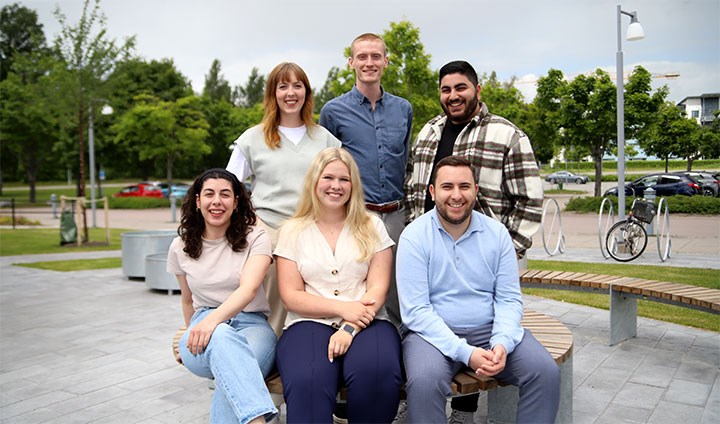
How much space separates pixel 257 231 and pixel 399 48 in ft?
62.6

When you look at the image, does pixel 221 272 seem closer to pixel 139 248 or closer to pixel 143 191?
pixel 139 248

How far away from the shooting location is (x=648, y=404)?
3896 mm

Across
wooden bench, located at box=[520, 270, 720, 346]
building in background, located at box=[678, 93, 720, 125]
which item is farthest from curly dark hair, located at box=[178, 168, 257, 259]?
building in background, located at box=[678, 93, 720, 125]

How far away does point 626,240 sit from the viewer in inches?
403

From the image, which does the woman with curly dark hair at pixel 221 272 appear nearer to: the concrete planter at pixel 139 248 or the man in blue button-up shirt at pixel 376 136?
the man in blue button-up shirt at pixel 376 136

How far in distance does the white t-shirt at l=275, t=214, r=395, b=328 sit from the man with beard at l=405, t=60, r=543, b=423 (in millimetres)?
736

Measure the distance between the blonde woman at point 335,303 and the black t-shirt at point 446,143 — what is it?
1.59 feet

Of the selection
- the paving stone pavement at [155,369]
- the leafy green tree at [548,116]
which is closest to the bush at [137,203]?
the leafy green tree at [548,116]

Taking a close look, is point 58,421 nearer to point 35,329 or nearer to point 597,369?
point 35,329

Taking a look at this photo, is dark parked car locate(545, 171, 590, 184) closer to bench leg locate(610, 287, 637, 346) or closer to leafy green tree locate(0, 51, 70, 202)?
bench leg locate(610, 287, 637, 346)

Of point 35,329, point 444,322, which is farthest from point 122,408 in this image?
point 35,329

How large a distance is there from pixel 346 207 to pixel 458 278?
28.4 inches

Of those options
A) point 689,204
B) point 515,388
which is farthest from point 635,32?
point 515,388

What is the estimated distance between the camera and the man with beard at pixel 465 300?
106 inches
